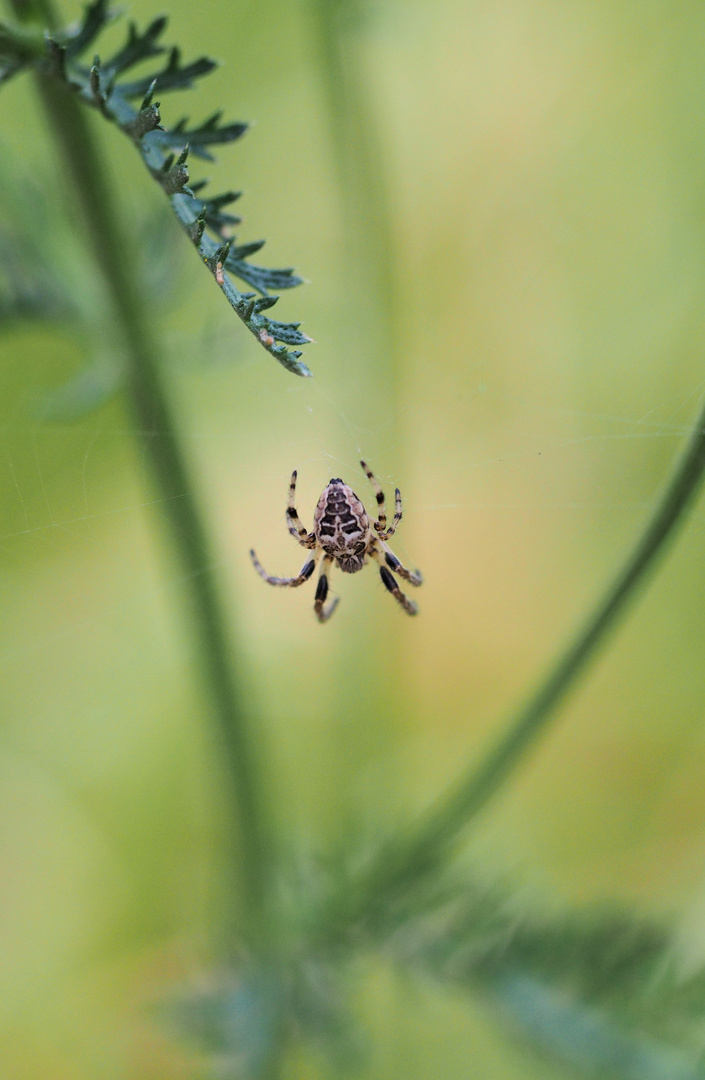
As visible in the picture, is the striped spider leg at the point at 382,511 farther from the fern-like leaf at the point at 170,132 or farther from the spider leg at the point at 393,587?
the fern-like leaf at the point at 170,132

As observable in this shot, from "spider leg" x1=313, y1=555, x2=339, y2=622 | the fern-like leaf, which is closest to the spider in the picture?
"spider leg" x1=313, y1=555, x2=339, y2=622

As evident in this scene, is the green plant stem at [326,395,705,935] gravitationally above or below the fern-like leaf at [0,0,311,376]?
below

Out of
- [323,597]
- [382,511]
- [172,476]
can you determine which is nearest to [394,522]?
[382,511]

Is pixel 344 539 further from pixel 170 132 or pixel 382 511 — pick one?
pixel 170 132

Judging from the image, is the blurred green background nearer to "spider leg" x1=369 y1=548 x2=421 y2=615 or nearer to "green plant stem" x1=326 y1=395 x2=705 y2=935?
"spider leg" x1=369 y1=548 x2=421 y2=615

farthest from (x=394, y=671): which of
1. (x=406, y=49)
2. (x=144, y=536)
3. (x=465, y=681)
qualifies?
(x=406, y=49)

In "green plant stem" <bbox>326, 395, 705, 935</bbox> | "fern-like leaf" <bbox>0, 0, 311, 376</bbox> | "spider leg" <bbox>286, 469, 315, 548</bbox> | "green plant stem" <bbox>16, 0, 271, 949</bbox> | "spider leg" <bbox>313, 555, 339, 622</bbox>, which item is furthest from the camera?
"spider leg" <bbox>313, 555, 339, 622</bbox>
